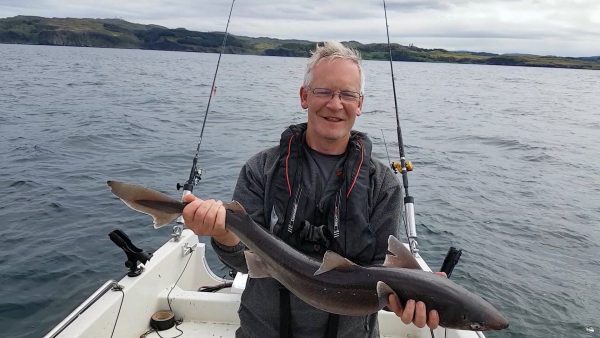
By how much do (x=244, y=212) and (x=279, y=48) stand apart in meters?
177

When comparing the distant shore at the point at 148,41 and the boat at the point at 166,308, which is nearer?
the boat at the point at 166,308

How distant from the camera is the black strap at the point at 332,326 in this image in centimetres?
350

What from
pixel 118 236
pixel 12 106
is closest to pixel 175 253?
pixel 118 236

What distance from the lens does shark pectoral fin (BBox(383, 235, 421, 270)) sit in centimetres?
334

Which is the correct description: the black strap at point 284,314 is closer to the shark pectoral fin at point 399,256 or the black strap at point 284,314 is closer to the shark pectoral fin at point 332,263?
the shark pectoral fin at point 332,263

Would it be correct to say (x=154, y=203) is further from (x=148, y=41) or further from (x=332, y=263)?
(x=148, y=41)

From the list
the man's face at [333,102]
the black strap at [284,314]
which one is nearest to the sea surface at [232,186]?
the man's face at [333,102]

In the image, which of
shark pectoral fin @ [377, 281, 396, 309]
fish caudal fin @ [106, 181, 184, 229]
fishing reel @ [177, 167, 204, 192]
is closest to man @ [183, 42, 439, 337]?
fish caudal fin @ [106, 181, 184, 229]

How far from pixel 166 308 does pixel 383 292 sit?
3553mm

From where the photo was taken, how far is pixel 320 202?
3633 mm

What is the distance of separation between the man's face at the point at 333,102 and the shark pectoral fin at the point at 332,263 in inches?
35.0

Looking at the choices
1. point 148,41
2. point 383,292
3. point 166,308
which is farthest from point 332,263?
point 148,41

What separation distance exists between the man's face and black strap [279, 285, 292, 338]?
45.6 inches

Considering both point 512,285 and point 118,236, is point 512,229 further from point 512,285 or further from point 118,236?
point 118,236
